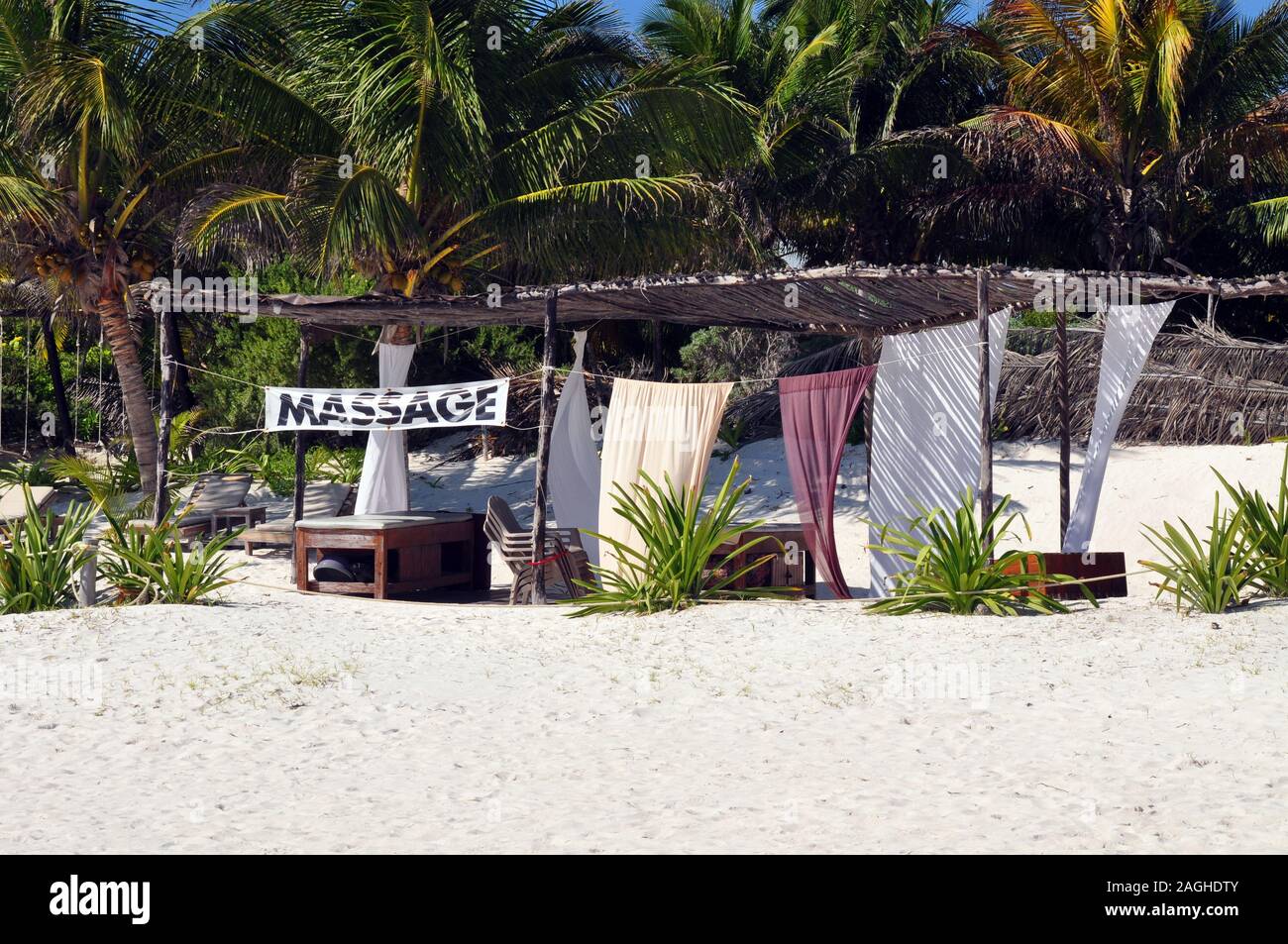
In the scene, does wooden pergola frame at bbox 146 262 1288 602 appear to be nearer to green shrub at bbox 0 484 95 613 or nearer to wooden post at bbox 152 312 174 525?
wooden post at bbox 152 312 174 525

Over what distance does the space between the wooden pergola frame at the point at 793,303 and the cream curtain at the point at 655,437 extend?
0.50 metres

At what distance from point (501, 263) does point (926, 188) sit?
737cm

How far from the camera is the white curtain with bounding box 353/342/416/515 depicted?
12.2 meters

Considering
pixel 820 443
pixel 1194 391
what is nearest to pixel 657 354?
pixel 820 443

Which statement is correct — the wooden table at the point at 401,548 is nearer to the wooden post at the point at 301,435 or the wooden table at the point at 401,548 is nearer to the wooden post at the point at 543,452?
the wooden post at the point at 543,452

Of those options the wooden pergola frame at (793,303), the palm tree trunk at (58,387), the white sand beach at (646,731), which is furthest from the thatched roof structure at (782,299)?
the palm tree trunk at (58,387)

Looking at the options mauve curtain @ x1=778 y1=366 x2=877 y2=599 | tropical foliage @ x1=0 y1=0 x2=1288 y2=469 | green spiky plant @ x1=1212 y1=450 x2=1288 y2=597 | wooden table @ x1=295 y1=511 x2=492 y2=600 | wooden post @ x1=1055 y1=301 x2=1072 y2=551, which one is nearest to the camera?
green spiky plant @ x1=1212 y1=450 x2=1288 y2=597

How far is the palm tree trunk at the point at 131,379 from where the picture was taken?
15469 millimetres

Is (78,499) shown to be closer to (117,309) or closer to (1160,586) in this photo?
(117,309)

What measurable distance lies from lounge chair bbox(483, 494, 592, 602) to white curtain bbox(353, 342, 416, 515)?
70.0 inches

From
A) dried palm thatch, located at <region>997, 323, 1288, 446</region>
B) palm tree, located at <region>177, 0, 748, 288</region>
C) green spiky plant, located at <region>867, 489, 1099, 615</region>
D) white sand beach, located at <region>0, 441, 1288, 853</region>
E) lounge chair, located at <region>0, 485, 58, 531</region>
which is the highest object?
palm tree, located at <region>177, 0, 748, 288</region>

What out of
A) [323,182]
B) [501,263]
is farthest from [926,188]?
[323,182]

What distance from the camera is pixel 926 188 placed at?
19.9 meters

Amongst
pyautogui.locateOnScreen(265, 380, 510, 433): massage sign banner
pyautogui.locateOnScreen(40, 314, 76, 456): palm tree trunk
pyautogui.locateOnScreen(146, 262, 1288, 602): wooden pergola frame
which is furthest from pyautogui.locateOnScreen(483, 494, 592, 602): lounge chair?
pyautogui.locateOnScreen(40, 314, 76, 456): palm tree trunk
